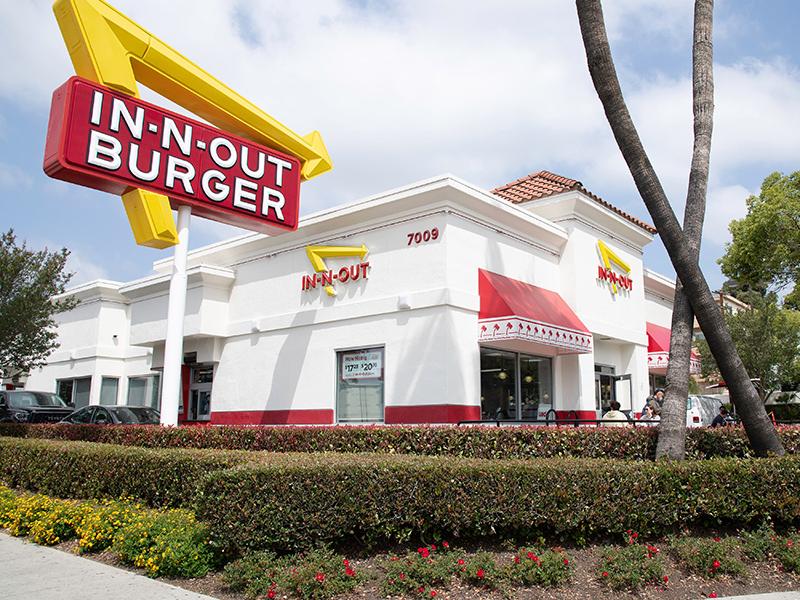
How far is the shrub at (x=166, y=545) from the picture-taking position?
7.11 m

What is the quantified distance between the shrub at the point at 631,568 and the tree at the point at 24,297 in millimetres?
14675

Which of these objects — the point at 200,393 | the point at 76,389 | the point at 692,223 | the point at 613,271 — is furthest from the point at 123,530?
the point at 76,389

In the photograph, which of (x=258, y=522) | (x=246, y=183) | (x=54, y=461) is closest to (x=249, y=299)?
(x=246, y=183)

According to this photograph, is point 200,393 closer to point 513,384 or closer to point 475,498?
point 513,384

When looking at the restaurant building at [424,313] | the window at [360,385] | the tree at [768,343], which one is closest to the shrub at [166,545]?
the restaurant building at [424,313]

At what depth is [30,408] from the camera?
21.6 meters

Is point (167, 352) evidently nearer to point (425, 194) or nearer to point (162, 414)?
point (162, 414)

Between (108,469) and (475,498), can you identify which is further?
(108,469)

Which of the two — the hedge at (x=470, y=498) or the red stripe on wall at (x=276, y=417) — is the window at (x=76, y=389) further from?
the hedge at (x=470, y=498)

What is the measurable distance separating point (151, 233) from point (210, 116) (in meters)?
3.29

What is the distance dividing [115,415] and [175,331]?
671 cm

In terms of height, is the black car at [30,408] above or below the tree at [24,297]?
below

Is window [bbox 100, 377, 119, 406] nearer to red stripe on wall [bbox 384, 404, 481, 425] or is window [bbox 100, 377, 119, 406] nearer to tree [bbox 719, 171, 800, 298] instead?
red stripe on wall [bbox 384, 404, 481, 425]

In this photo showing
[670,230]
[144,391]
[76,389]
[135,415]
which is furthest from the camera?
[76,389]
